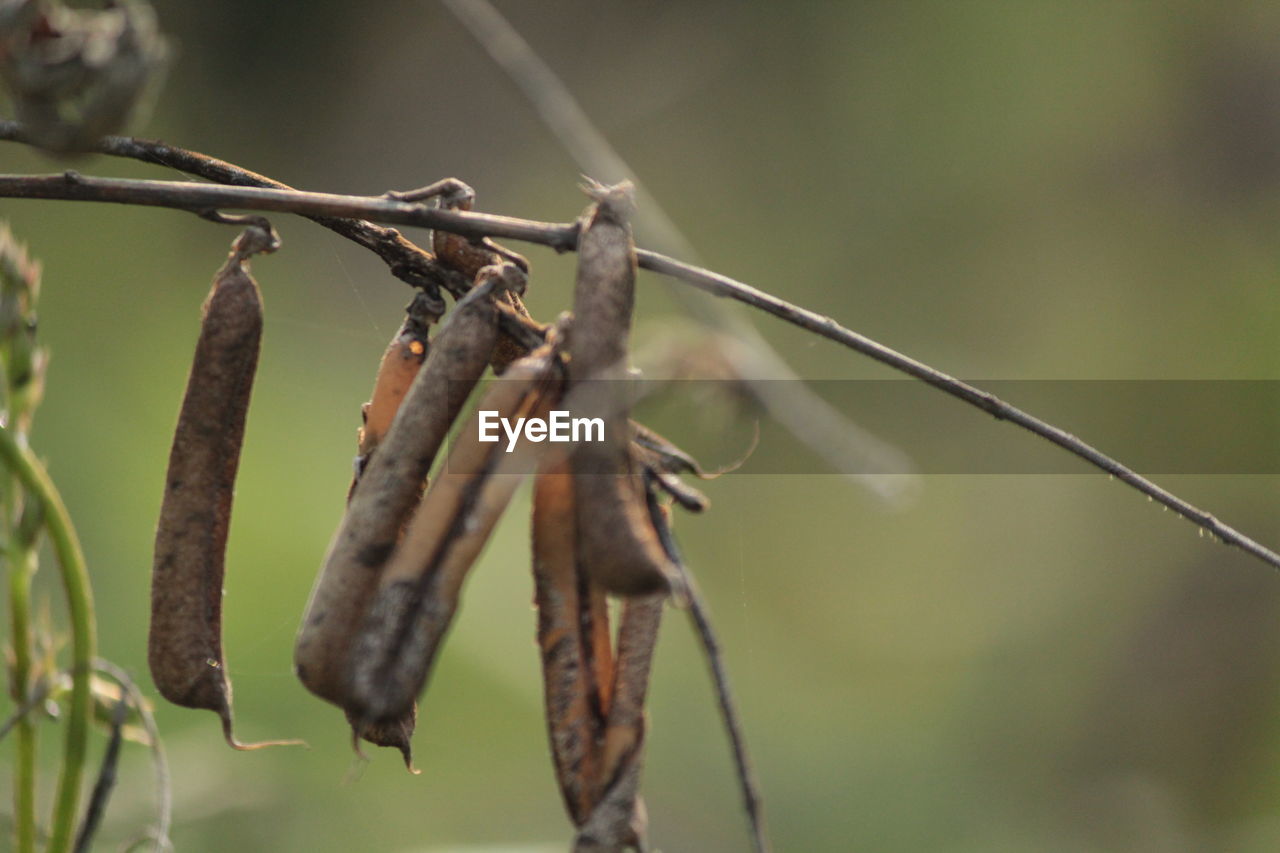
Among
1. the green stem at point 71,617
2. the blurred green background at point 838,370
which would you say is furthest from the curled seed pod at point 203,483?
the blurred green background at point 838,370

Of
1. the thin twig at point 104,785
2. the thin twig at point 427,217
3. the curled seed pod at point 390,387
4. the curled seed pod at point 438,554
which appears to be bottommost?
the thin twig at point 104,785

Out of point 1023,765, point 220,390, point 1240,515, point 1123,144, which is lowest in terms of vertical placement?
point 1023,765

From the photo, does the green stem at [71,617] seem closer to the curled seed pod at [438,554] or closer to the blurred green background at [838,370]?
the curled seed pod at [438,554]

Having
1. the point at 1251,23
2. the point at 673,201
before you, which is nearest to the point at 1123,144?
the point at 1251,23

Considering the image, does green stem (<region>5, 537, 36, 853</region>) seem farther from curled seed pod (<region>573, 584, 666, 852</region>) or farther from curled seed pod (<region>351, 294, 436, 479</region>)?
curled seed pod (<region>573, 584, 666, 852</region>)

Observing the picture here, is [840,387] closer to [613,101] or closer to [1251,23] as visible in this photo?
[613,101]

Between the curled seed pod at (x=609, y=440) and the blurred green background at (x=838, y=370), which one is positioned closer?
the curled seed pod at (x=609, y=440)

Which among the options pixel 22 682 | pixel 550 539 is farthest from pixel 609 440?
pixel 22 682
